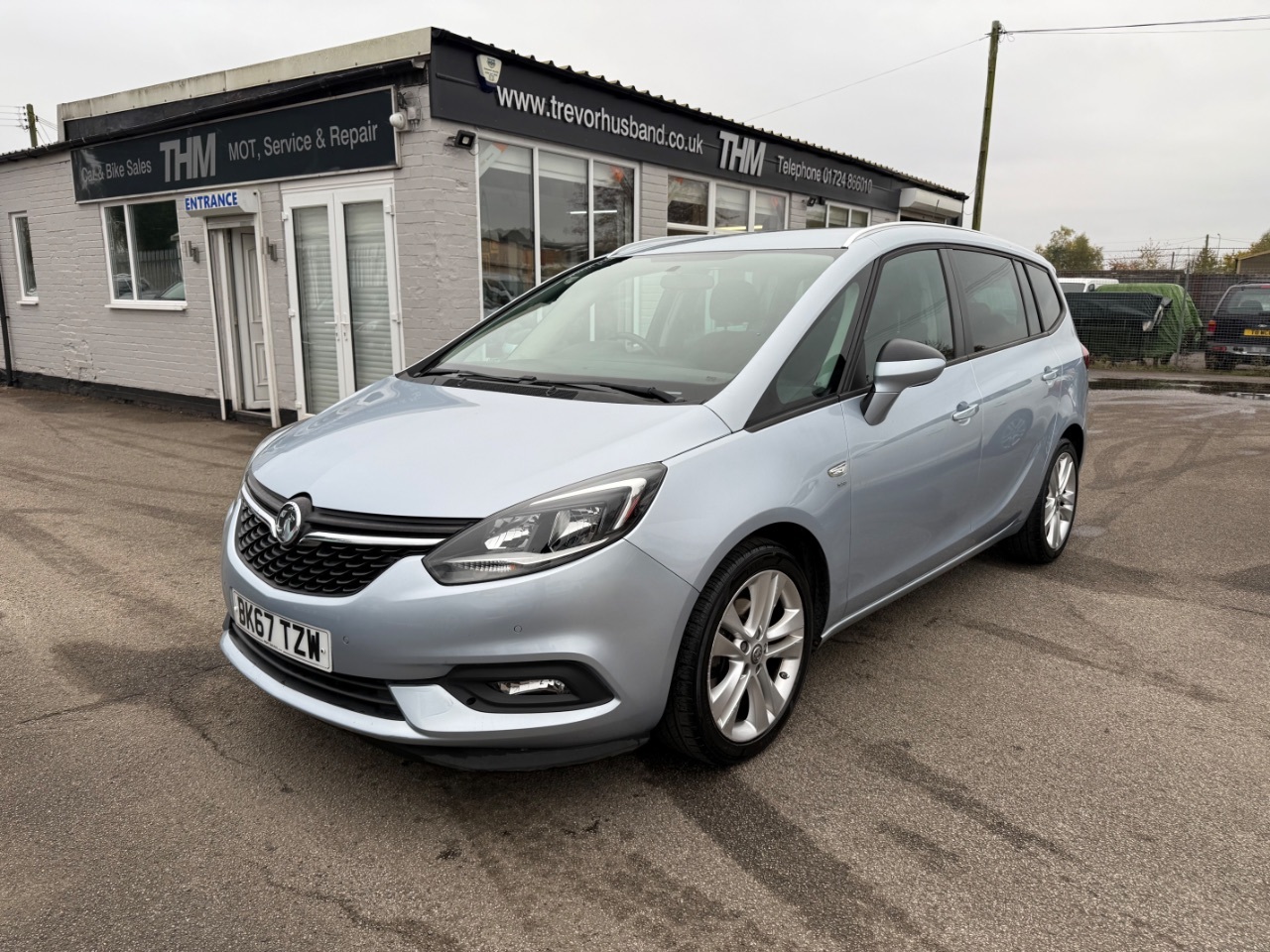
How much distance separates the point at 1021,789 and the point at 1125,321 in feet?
56.0

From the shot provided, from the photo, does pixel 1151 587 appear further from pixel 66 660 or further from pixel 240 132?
pixel 240 132

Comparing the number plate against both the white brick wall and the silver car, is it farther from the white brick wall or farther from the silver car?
the white brick wall

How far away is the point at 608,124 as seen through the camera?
9.63m

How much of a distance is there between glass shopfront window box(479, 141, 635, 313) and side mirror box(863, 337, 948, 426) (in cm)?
613

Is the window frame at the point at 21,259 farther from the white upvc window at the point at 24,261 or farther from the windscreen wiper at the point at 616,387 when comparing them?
the windscreen wiper at the point at 616,387

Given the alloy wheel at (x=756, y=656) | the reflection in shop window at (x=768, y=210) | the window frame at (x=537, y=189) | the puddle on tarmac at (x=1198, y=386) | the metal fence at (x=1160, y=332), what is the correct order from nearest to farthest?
the alloy wheel at (x=756, y=656), the window frame at (x=537, y=189), the reflection in shop window at (x=768, y=210), the puddle on tarmac at (x=1198, y=386), the metal fence at (x=1160, y=332)

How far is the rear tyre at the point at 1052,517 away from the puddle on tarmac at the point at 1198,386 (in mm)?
10349

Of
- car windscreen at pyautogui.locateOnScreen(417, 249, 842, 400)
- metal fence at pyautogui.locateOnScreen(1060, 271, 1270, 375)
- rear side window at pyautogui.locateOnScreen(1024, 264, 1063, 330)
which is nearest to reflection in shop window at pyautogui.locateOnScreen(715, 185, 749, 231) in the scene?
rear side window at pyautogui.locateOnScreen(1024, 264, 1063, 330)

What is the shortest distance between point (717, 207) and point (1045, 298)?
24.2 feet

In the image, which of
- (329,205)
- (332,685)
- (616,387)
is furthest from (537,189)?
(332,685)

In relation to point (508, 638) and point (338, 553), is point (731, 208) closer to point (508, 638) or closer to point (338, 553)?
point (338, 553)

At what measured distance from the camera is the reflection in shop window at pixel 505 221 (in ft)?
28.3

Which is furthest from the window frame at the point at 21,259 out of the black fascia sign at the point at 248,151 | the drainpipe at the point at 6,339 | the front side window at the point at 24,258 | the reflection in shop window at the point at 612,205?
the reflection in shop window at the point at 612,205

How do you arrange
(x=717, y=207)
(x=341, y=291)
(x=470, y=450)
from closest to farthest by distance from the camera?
(x=470, y=450) → (x=341, y=291) → (x=717, y=207)
